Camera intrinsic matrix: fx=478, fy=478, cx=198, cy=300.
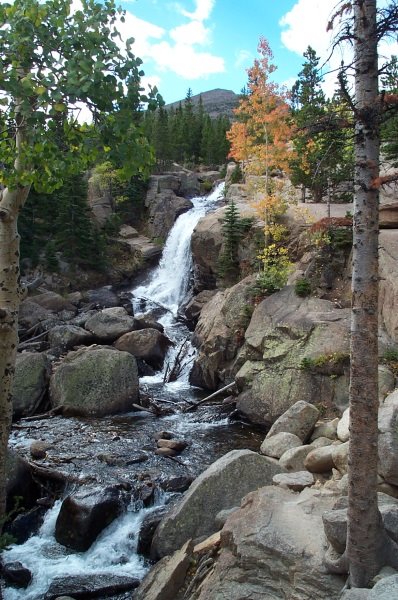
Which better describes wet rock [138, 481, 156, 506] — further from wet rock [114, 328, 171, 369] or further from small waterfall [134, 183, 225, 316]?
small waterfall [134, 183, 225, 316]

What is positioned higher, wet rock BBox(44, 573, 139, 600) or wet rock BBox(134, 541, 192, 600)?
wet rock BBox(134, 541, 192, 600)

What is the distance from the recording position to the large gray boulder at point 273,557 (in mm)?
6326

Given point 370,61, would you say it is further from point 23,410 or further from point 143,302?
point 143,302

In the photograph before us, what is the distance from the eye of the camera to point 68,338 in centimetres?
2341

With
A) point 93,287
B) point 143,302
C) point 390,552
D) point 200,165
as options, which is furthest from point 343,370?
→ point 200,165

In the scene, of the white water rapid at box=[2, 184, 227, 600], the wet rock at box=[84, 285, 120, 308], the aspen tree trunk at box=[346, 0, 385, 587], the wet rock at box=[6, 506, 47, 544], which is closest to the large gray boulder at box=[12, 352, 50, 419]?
the white water rapid at box=[2, 184, 227, 600]

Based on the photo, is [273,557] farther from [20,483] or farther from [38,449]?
[38,449]

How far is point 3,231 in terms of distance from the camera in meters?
6.43

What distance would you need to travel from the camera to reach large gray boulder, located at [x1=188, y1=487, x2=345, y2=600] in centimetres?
633

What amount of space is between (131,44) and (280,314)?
1416 centimetres

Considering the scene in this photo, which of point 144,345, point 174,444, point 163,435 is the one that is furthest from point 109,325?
point 174,444

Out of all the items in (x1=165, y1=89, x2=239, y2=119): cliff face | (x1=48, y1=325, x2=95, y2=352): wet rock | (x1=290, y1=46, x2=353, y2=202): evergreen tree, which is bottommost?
(x1=48, y1=325, x2=95, y2=352): wet rock

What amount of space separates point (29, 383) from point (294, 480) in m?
11.4

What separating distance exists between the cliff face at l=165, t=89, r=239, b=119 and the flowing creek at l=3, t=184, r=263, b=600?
151 m
